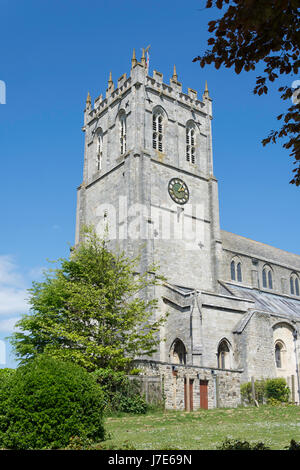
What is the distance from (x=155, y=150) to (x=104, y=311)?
773 inches

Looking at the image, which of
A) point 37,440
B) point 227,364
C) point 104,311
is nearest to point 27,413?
point 37,440

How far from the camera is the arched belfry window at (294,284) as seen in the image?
48.9 metres

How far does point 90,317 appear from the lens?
23.5 m

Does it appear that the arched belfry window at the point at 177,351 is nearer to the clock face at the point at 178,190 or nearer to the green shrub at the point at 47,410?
the clock face at the point at 178,190

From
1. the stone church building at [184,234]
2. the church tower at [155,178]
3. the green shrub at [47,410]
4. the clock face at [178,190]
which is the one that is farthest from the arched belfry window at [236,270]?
the green shrub at [47,410]

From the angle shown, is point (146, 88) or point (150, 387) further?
point (146, 88)

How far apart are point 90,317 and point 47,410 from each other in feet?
40.4

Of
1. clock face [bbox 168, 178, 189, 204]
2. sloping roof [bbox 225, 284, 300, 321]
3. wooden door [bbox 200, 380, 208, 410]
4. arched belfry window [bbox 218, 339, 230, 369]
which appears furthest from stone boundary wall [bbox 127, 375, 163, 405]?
clock face [bbox 168, 178, 189, 204]

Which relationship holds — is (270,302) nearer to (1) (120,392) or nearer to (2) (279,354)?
(2) (279,354)

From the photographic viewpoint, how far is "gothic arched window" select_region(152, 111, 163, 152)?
39875 millimetres

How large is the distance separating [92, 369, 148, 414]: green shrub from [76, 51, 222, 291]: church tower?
45.0 feet

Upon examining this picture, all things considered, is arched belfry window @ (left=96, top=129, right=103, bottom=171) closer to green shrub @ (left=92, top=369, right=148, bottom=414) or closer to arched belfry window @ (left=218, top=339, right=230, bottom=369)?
arched belfry window @ (left=218, top=339, right=230, bottom=369)

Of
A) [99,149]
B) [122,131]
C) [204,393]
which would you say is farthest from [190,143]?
[204,393]

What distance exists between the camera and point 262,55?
7.20 meters
